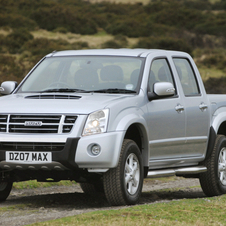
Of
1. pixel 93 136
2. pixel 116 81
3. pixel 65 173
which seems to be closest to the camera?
pixel 93 136

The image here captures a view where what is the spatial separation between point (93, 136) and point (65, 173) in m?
0.69

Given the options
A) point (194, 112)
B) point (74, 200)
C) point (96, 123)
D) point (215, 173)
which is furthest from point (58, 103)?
point (215, 173)

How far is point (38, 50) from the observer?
1342 inches

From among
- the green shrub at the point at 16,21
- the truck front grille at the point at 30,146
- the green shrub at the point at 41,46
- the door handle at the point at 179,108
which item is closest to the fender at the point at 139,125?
the truck front grille at the point at 30,146

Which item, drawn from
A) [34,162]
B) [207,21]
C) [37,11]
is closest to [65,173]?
[34,162]

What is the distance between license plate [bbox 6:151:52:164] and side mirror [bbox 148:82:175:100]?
1656 millimetres

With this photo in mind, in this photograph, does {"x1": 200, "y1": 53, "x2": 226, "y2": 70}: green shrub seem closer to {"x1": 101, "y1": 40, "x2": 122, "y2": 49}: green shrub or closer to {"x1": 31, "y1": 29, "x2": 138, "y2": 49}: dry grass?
{"x1": 101, "y1": 40, "x2": 122, "y2": 49}: green shrub

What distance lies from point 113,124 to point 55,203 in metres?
1.62

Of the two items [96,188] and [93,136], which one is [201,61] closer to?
[96,188]

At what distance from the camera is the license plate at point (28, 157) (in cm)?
647

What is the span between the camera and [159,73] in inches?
318

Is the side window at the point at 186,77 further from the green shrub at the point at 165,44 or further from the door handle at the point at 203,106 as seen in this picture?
the green shrub at the point at 165,44

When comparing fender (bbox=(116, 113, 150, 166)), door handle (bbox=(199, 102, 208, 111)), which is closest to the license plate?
fender (bbox=(116, 113, 150, 166))

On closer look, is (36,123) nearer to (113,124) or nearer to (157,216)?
(113,124)
